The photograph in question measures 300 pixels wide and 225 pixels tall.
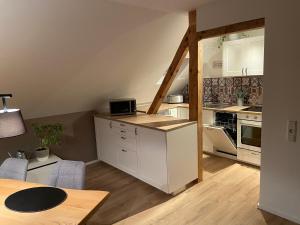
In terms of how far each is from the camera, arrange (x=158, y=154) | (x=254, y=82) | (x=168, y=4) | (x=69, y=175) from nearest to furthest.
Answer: (x=69, y=175) < (x=168, y=4) < (x=158, y=154) < (x=254, y=82)

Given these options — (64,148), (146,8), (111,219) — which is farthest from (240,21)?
(64,148)

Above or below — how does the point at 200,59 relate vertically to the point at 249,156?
above

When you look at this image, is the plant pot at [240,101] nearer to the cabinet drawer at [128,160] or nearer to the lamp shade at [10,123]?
the cabinet drawer at [128,160]

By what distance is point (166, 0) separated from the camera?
2363mm

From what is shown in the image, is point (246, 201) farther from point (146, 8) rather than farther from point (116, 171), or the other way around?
point (146, 8)

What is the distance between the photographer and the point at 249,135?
3568mm

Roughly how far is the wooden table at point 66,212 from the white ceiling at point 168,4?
179cm

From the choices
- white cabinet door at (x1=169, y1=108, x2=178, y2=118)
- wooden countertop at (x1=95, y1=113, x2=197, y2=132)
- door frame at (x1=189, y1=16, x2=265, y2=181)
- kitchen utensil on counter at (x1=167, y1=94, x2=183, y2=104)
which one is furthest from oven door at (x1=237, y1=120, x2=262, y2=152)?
kitchen utensil on counter at (x1=167, y1=94, x2=183, y2=104)

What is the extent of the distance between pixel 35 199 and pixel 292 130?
7.22 feet

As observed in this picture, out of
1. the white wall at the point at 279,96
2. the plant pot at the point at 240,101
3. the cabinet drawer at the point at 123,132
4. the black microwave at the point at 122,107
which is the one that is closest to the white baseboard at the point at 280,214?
the white wall at the point at 279,96

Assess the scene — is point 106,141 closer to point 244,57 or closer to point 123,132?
point 123,132

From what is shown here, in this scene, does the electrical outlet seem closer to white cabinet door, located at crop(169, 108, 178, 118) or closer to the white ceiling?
the white ceiling

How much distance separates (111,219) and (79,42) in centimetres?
191

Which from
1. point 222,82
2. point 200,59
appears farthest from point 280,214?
point 222,82
